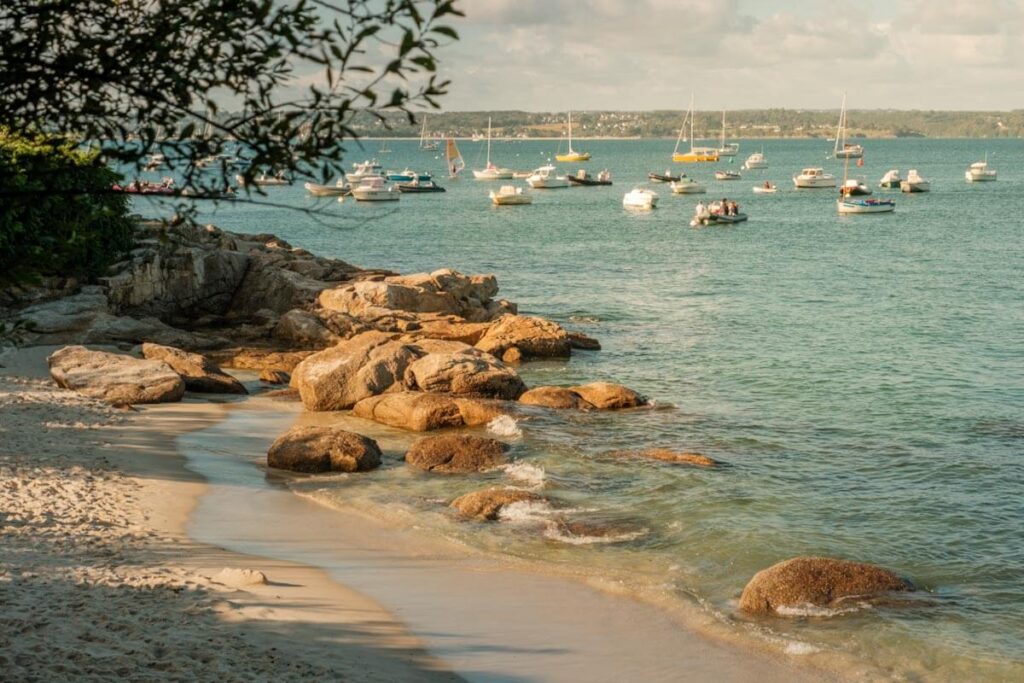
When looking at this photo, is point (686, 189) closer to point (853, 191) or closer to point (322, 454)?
point (853, 191)

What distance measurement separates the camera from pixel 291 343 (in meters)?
33.5

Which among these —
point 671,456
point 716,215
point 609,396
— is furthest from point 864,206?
point 671,456

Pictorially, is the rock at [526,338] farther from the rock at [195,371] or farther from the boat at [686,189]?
the boat at [686,189]

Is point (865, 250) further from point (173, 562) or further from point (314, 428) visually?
point (173, 562)

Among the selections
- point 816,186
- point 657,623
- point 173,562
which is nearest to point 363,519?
point 173,562

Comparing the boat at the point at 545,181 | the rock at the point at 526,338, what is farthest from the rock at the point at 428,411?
the boat at the point at 545,181

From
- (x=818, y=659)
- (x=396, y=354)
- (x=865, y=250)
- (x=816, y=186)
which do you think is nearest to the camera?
(x=818, y=659)

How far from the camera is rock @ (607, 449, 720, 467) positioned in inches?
896

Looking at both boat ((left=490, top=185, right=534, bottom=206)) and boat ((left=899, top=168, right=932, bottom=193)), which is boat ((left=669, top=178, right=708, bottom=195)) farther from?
boat ((left=899, top=168, right=932, bottom=193))

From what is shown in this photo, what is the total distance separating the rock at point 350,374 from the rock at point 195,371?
1.61m

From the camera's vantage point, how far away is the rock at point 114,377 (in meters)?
25.7

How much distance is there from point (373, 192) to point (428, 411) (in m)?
81.7

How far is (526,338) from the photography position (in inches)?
1316

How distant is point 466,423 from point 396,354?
3167 millimetres
